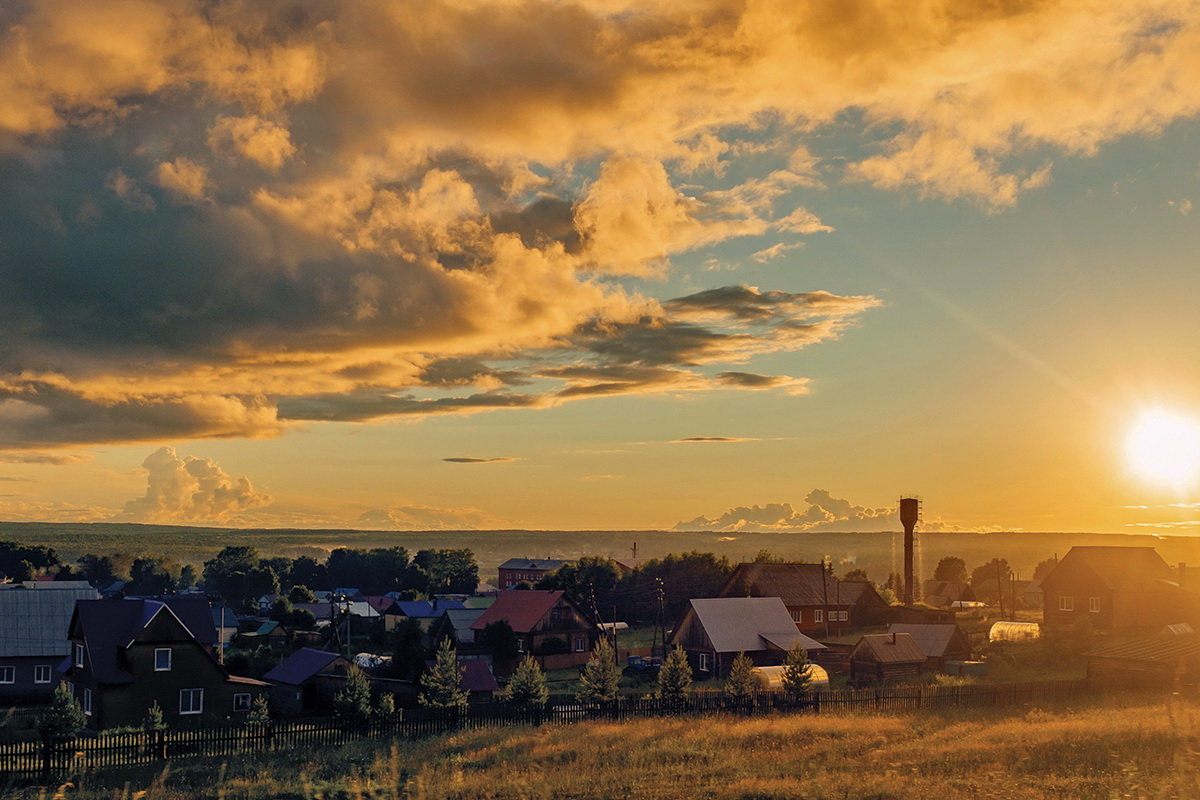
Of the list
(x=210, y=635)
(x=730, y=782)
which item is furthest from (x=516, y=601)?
(x=730, y=782)

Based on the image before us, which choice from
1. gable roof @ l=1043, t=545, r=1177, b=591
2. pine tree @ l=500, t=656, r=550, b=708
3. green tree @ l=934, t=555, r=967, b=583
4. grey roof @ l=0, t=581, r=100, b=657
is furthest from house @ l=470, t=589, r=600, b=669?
green tree @ l=934, t=555, r=967, b=583

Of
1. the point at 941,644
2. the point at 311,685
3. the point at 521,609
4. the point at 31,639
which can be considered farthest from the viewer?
the point at 521,609

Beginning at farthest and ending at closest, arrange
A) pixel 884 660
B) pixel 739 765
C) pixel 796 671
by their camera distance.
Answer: pixel 884 660 < pixel 796 671 < pixel 739 765

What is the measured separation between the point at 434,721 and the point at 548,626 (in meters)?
41.7

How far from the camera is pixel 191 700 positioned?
2121 inches

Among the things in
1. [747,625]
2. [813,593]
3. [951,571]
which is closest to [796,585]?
[813,593]

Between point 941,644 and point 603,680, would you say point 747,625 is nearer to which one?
point 941,644

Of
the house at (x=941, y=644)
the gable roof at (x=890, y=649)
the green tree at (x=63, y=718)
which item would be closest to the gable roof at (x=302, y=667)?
the green tree at (x=63, y=718)

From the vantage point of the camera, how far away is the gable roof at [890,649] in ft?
229

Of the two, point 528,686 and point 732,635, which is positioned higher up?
point 528,686

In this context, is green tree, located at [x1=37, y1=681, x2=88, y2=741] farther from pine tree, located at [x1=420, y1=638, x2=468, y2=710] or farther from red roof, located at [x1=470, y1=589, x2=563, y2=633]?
red roof, located at [x1=470, y1=589, x2=563, y2=633]

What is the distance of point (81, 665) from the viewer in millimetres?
54875

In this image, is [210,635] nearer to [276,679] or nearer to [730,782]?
[276,679]

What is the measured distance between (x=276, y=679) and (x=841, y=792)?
131 ft
